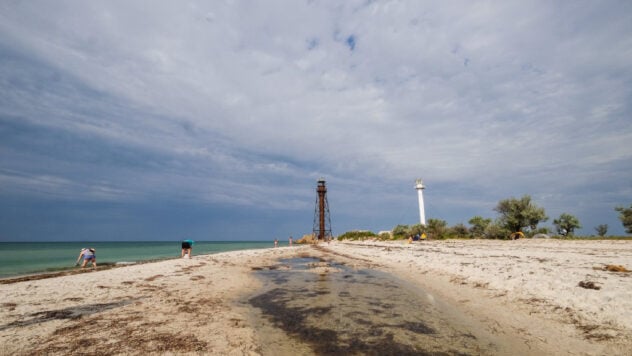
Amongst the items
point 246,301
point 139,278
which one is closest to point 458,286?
point 246,301

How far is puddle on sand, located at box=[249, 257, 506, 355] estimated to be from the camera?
19.6ft

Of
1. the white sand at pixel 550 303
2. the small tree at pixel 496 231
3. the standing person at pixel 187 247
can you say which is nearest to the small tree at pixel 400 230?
the small tree at pixel 496 231

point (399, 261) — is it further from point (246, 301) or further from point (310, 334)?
point (310, 334)

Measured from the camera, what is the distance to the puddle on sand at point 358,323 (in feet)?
19.6

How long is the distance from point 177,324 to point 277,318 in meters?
2.72

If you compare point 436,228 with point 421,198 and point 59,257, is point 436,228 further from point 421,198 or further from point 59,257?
point 59,257

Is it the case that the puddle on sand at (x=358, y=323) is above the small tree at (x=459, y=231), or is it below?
below

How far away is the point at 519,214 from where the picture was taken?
3556 centimetres

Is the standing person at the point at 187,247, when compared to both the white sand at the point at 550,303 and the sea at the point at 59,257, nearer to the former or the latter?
the sea at the point at 59,257

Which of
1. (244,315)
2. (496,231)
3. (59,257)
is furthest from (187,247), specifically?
(496,231)

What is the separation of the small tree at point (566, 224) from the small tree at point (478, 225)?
24.7 feet

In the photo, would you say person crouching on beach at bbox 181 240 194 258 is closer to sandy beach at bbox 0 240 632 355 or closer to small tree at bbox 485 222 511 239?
sandy beach at bbox 0 240 632 355

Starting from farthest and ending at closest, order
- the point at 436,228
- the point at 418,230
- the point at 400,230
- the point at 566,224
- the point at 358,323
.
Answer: the point at 400,230
the point at 418,230
the point at 436,228
the point at 566,224
the point at 358,323

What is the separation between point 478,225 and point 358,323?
40.9 meters
